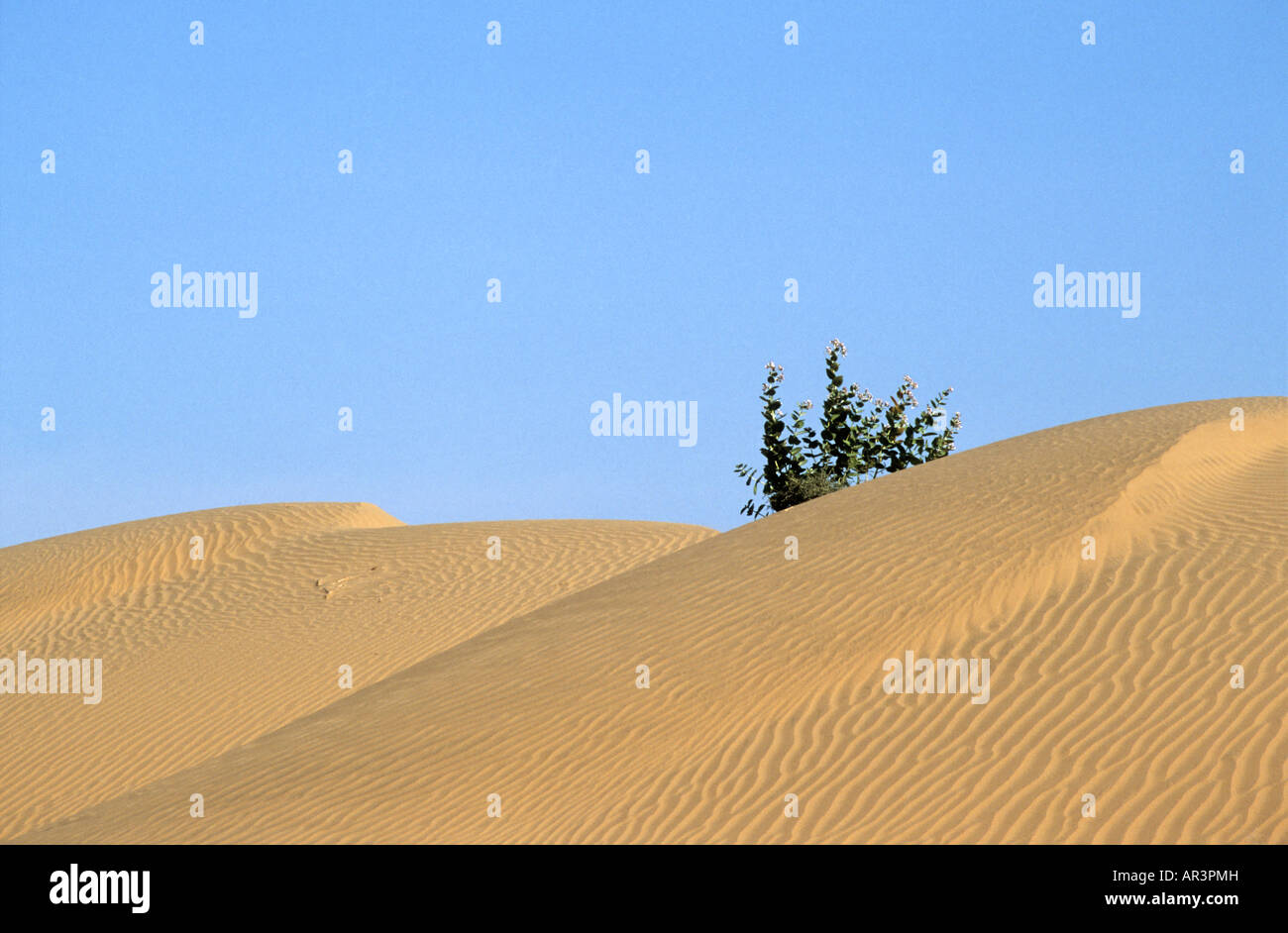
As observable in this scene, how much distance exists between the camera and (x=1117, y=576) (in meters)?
11.0

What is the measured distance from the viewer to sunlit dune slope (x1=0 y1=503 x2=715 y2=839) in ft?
50.2

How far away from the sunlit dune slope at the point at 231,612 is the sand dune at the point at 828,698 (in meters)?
0.10

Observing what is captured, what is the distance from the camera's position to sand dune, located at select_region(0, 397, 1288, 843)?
27.2 feet

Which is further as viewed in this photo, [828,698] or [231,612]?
[231,612]

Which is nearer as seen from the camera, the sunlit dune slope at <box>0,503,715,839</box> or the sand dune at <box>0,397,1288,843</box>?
the sand dune at <box>0,397,1288,843</box>

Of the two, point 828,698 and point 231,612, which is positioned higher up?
point 231,612

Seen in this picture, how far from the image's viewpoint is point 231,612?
19.9 m

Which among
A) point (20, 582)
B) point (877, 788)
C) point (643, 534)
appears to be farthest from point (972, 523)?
point (20, 582)

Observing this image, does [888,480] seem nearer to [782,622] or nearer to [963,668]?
[782,622]

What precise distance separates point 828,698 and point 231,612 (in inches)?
497

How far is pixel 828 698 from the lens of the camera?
10141 millimetres

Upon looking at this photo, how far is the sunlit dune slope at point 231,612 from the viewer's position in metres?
15.3

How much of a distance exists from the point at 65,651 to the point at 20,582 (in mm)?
4264

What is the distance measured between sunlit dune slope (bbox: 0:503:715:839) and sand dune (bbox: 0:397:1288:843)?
10cm
